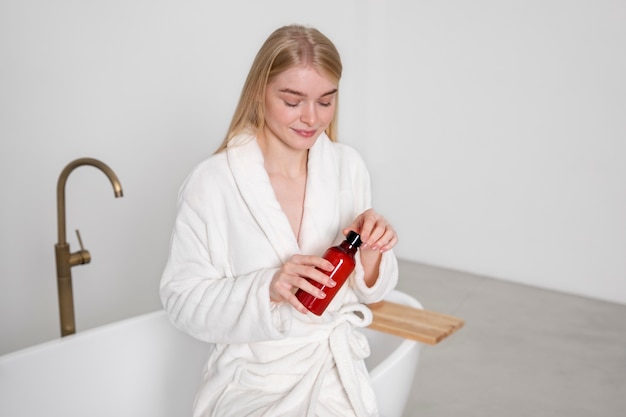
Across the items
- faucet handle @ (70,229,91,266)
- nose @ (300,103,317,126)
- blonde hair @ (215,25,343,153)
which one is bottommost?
faucet handle @ (70,229,91,266)

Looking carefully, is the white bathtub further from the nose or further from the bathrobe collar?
the nose

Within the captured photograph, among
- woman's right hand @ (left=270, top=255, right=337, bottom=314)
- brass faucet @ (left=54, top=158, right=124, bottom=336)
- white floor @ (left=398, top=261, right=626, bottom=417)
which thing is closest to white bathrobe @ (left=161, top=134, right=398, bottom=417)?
woman's right hand @ (left=270, top=255, right=337, bottom=314)

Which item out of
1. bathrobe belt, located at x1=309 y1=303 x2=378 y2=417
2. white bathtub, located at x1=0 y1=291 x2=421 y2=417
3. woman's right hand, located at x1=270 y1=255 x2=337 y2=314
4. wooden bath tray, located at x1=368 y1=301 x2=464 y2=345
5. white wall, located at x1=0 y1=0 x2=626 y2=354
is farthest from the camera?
white wall, located at x1=0 y1=0 x2=626 y2=354

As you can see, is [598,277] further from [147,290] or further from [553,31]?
[147,290]

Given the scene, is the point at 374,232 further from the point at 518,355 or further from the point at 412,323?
the point at 518,355

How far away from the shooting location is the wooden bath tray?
1.91 m

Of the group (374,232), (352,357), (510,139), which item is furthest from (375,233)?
(510,139)

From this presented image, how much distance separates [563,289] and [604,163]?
674 mm

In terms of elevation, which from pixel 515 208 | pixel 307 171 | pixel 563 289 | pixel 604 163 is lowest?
pixel 563 289

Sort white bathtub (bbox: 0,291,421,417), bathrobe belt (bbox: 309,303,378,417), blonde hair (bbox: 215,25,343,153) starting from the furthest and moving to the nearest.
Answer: white bathtub (bbox: 0,291,421,417)
bathrobe belt (bbox: 309,303,378,417)
blonde hair (bbox: 215,25,343,153)

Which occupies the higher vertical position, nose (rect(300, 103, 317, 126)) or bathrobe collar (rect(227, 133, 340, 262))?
nose (rect(300, 103, 317, 126))

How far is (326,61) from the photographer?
4.70 ft

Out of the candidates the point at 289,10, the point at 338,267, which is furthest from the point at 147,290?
the point at 338,267

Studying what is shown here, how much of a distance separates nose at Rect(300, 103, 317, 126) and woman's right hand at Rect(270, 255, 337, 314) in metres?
0.29
